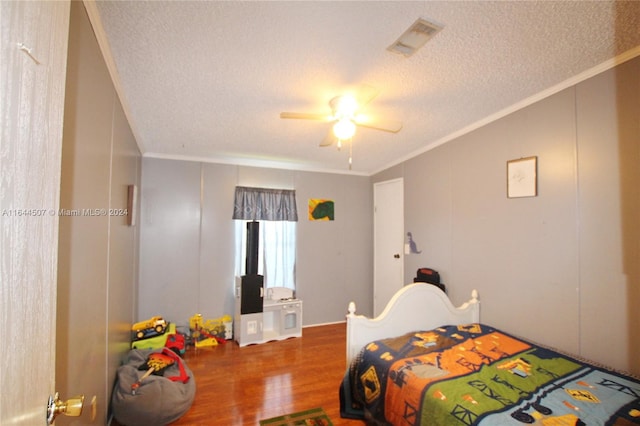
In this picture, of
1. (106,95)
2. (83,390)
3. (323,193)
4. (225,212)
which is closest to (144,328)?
(225,212)

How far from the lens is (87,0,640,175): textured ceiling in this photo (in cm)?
132

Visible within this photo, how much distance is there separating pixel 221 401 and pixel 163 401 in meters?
0.50

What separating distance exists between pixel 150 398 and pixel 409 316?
A: 2087 mm

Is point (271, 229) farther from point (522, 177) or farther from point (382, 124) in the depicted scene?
point (522, 177)

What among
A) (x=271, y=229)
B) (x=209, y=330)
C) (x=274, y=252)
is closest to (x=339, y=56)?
(x=271, y=229)

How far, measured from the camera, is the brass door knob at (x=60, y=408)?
1.89 feet

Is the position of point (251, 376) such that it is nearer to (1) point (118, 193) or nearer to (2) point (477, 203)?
(1) point (118, 193)

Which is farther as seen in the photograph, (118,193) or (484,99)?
(484,99)

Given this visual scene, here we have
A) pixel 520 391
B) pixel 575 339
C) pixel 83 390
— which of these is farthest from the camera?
pixel 575 339

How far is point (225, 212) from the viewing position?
3.79 meters

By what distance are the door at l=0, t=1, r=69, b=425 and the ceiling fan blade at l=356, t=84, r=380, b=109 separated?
147 centimetres

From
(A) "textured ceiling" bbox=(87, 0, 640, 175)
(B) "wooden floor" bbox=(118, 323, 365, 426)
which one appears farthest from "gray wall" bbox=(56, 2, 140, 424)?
(B) "wooden floor" bbox=(118, 323, 365, 426)

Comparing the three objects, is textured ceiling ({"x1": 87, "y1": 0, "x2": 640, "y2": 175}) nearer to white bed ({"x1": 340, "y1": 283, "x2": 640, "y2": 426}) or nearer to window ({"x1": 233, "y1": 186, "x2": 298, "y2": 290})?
window ({"x1": 233, "y1": 186, "x2": 298, "y2": 290})

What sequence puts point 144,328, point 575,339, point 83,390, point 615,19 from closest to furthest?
point 83,390
point 615,19
point 575,339
point 144,328
